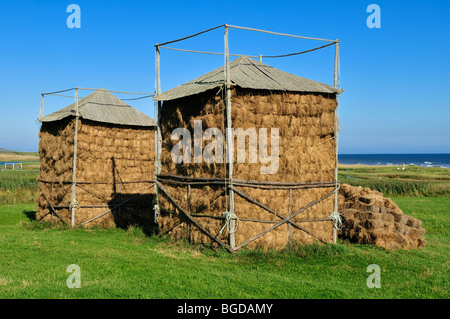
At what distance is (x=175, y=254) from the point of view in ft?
40.2

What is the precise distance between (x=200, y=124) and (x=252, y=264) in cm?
499

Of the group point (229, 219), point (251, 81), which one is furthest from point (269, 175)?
point (251, 81)

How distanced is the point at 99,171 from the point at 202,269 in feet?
34.1

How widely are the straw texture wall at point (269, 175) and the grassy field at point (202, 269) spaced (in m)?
0.73

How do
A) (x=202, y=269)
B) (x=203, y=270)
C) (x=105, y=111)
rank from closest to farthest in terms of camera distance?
(x=203, y=270) < (x=202, y=269) < (x=105, y=111)

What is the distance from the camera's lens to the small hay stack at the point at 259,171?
12.3 m

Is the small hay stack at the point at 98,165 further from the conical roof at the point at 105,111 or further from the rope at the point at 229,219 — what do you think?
the rope at the point at 229,219

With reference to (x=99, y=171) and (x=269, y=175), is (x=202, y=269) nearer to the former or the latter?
(x=269, y=175)

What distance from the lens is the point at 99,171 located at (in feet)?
61.8
